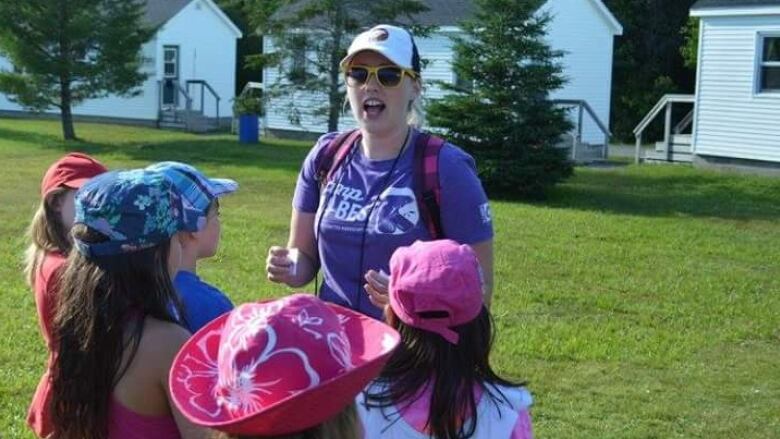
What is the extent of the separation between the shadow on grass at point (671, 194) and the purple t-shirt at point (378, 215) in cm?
1235

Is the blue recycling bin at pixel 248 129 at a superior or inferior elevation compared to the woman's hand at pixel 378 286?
superior

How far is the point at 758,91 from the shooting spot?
22.4 m

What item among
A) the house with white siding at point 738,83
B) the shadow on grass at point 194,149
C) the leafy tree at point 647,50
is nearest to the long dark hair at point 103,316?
the shadow on grass at point 194,149

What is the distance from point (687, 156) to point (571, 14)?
808 cm

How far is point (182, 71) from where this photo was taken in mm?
37312

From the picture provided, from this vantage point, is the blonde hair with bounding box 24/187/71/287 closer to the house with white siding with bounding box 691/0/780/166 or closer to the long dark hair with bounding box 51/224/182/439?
the long dark hair with bounding box 51/224/182/439

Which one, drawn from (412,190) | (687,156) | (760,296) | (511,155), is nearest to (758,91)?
(687,156)

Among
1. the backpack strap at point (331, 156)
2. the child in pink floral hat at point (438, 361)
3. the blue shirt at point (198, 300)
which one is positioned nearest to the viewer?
the child in pink floral hat at point (438, 361)

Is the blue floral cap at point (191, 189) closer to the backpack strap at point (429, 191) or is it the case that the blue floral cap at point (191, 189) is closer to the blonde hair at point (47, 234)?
the backpack strap at point (429, 191)

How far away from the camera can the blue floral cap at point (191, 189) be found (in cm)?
278

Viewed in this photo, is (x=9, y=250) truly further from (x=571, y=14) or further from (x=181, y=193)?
(x=571, y=14)

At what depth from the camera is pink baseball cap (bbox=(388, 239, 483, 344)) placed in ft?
8.63

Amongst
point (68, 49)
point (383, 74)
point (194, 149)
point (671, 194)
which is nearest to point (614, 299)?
point (383, 74)

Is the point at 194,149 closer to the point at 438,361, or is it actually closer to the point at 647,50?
the point at 647,50
